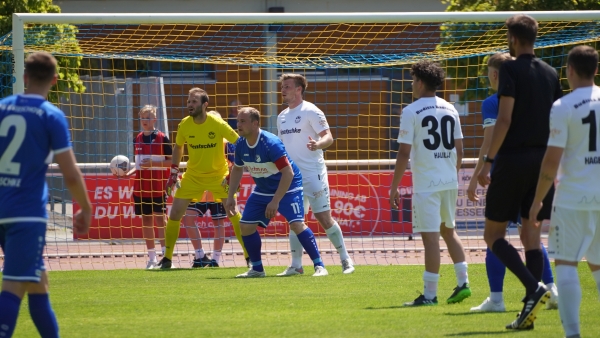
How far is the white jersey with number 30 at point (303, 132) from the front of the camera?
393 inches

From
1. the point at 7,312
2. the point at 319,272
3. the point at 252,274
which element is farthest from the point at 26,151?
the point at 319,272

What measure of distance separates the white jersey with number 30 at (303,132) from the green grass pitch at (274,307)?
132 centimetres

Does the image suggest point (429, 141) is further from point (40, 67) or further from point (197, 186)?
point (197, 186)

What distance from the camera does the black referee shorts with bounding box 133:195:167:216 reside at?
459 inches

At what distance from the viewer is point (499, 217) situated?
6.03 meters

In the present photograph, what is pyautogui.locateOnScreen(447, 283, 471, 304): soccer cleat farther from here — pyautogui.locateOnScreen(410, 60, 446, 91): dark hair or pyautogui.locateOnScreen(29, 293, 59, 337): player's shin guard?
pyautogui.locateOnScreen(29, 293, 59, 337): player's shin guard

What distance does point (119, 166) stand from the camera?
11.9m

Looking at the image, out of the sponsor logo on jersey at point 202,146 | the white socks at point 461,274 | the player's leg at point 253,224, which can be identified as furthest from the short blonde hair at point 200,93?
the white socks at point 461,274

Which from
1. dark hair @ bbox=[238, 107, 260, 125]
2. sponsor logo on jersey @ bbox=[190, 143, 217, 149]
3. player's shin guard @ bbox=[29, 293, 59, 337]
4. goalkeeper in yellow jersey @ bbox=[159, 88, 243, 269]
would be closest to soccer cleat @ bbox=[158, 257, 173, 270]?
goalkeeper in yellow jersey @ bbox=[159, 88, 243, 269]

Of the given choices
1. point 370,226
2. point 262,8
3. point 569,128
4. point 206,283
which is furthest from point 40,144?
point 262,8

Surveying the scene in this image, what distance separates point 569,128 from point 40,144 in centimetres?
304

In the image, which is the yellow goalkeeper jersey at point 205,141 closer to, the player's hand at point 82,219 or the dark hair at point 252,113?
the dark hair at point 252,113

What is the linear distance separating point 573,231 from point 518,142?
3.36ft

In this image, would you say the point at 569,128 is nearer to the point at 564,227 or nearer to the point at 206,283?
the point at 564,227
